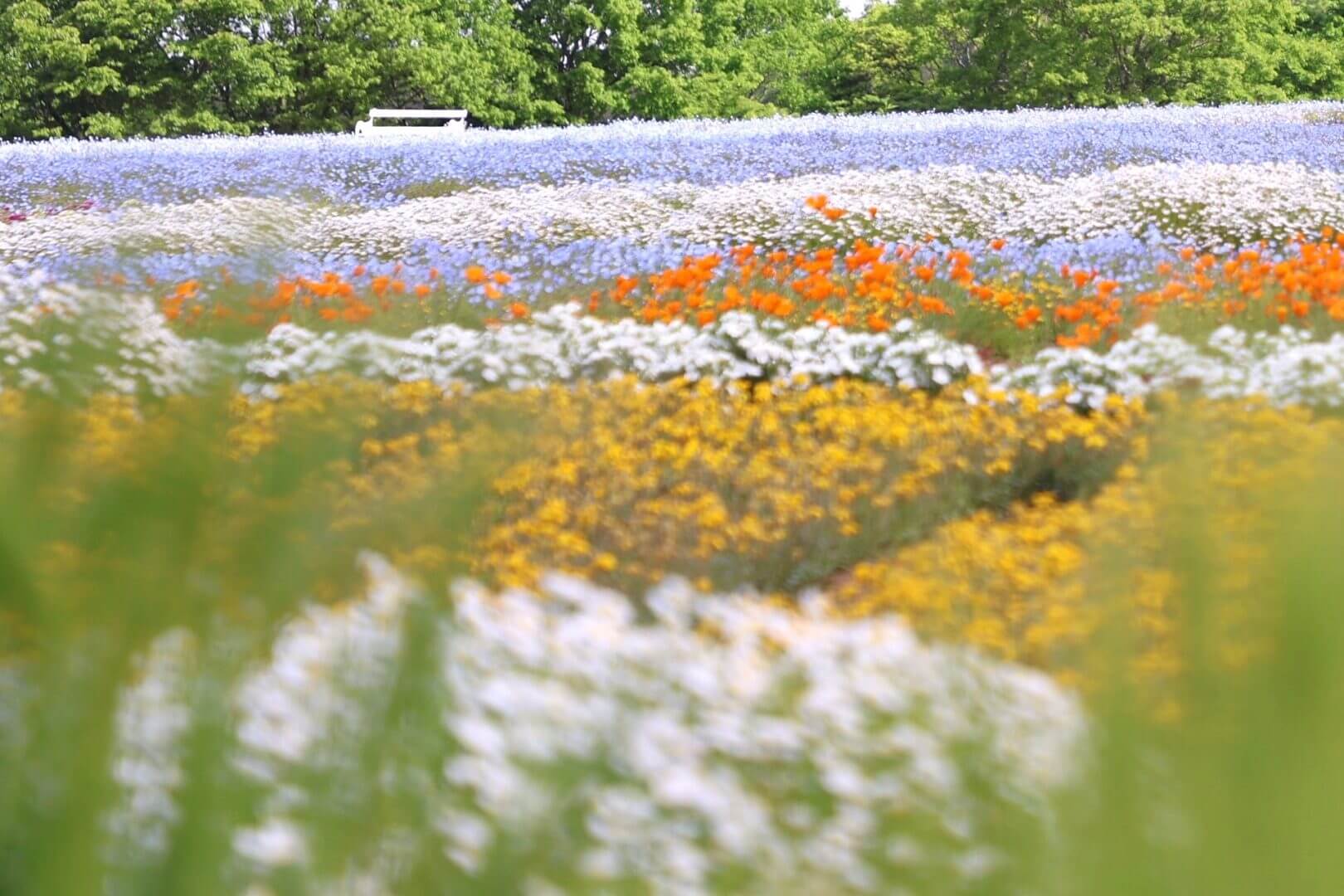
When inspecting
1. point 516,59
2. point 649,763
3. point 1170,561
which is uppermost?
point 516,59

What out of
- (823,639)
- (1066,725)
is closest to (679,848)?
(1066,725)

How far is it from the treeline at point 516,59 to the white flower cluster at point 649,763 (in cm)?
2504

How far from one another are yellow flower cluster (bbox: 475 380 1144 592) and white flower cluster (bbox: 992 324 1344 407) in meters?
0.12

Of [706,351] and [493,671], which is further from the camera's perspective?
[706,351]

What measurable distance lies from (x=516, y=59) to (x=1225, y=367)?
79.4 ft

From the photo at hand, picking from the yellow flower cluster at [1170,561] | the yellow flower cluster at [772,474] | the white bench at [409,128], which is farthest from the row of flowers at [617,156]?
the yellow flower cluster at [1170,561]

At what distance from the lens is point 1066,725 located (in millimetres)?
706

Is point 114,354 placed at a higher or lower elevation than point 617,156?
higher

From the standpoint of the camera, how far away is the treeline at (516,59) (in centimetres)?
2466

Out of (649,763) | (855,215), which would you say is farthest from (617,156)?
(649,763)

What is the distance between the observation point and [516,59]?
25828 mm

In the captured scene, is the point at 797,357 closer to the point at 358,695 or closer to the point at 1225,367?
the point at 1225,367

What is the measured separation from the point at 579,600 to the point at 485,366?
99.2 inches

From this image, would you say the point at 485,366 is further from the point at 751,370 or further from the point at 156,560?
the point at 156,560
